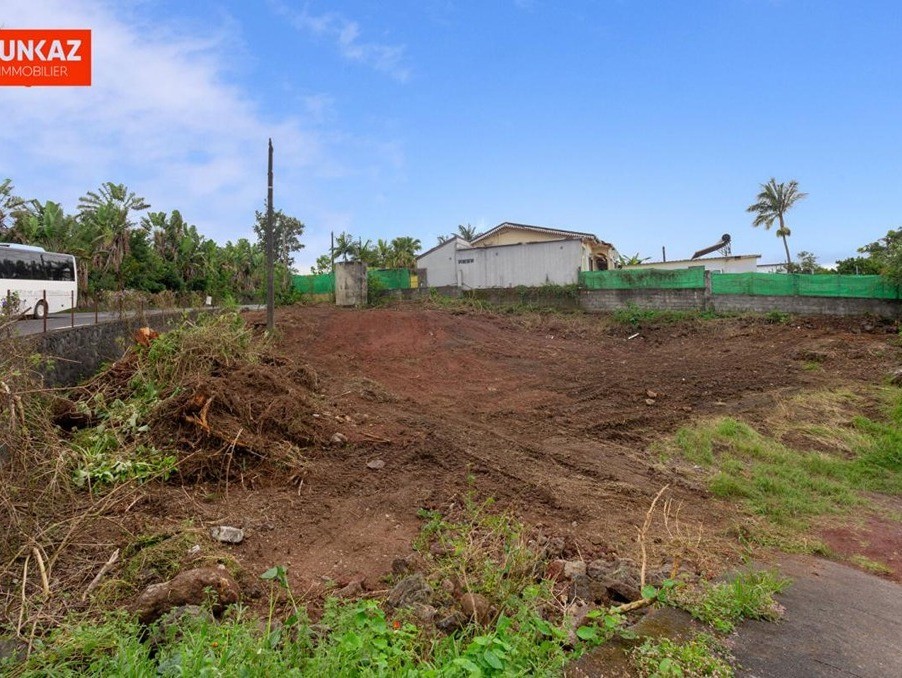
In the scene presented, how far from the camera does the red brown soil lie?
14.6 ft

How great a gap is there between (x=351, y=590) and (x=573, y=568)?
4.87 ft

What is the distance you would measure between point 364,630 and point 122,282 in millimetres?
31508

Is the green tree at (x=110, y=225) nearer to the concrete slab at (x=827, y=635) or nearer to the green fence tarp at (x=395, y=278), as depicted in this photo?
the green fence tarp at (x=395, y=278)

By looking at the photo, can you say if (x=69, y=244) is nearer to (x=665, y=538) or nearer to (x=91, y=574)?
(x=91, y=574)

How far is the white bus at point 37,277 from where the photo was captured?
1466 centimetres

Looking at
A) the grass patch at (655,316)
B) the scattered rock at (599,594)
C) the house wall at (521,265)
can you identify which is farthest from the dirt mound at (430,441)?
the house wall at (521,265)

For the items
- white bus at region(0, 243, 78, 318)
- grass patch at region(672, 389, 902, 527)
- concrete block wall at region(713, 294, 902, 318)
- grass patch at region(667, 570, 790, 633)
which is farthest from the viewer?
concrete block wall at region(713, 294, 902, 318)

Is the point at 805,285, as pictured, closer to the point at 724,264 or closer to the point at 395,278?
the point at 724,264

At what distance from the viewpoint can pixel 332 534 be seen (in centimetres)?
438

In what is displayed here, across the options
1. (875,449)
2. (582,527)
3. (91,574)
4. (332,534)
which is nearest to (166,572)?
(91,574)

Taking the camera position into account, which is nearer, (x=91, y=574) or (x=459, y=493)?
(x=91, y=574)

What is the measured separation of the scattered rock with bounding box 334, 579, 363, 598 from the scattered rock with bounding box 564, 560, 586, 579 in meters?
1.37

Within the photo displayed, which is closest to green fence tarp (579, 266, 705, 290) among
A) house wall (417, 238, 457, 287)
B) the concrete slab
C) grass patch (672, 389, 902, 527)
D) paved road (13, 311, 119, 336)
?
house wall (417, 238, 457, 287)

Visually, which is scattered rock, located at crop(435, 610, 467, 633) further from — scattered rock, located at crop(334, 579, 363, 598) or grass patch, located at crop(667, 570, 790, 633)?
grass patch, located at crop(667, 570, 790, 633)
